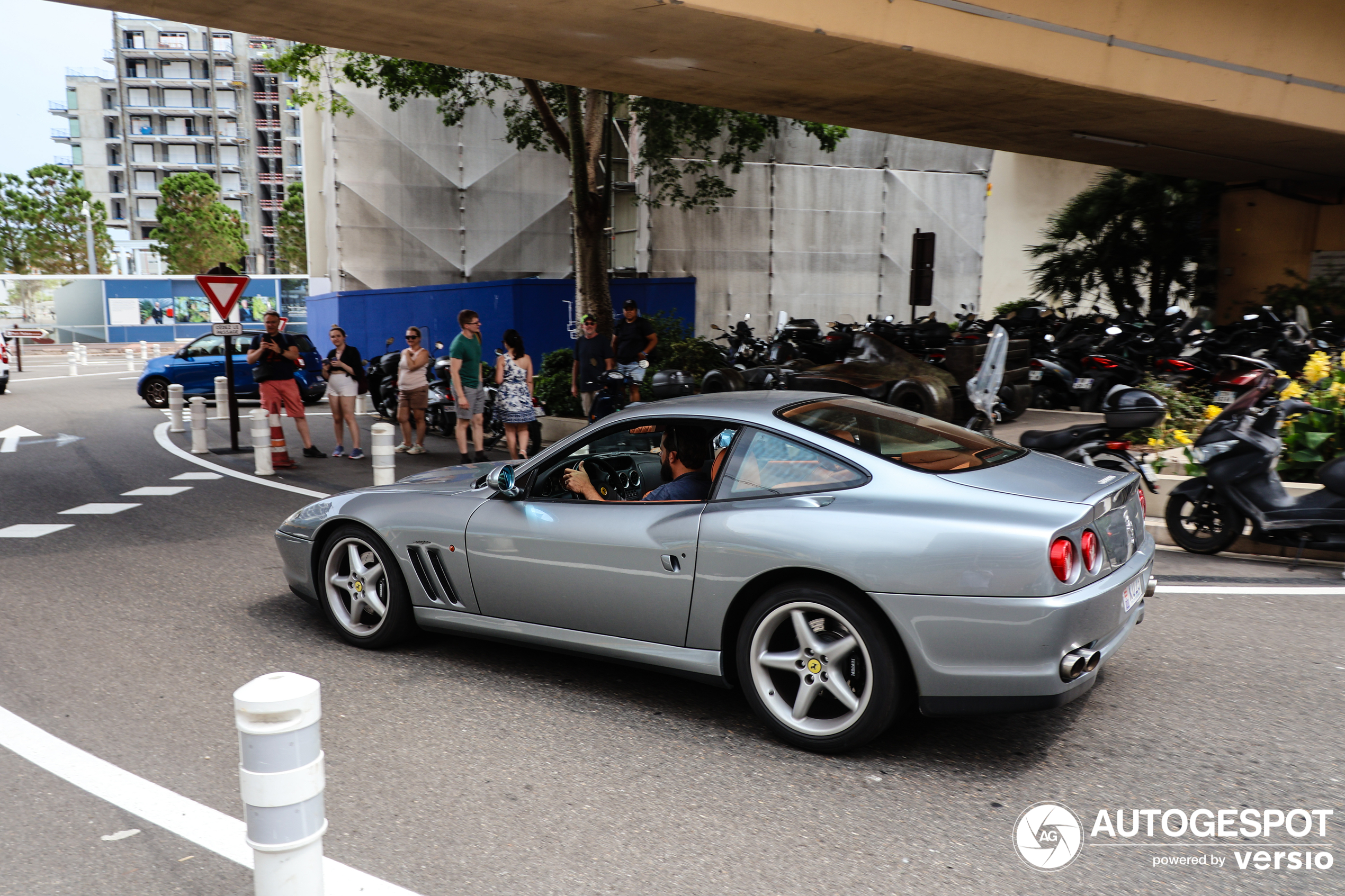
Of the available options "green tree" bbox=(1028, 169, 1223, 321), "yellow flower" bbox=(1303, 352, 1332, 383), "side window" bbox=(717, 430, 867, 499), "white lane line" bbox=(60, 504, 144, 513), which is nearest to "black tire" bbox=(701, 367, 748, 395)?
"yellow flower" bbox=(1303, 352, 1332, 383)

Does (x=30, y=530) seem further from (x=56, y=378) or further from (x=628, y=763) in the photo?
(x=56, y=378)

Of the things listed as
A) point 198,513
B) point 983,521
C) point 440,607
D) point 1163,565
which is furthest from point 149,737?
point 1163,565

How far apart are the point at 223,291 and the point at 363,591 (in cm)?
923

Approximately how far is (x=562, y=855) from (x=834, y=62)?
8918mm

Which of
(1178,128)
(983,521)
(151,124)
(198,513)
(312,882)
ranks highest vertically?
(151,124)

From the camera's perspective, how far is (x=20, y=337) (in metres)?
Answer: 36.4

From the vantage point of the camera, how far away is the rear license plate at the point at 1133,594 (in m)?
3.77

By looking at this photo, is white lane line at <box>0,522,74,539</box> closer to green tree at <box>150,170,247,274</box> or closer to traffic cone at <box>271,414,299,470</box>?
traffic cone at <box>271,414,299,470</box>

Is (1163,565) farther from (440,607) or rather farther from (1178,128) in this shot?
(1178,128)

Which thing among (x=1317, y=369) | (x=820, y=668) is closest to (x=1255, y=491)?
(x=1317, y=369)

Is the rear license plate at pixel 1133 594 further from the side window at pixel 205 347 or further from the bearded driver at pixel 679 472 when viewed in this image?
the side window at pixel 205 347

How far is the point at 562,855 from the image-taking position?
3.15 metres

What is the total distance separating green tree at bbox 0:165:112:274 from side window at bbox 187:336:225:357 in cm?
5980

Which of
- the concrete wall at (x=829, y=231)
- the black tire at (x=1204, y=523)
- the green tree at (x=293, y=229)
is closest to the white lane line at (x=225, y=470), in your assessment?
the black tire at (x=1204, y=523)
